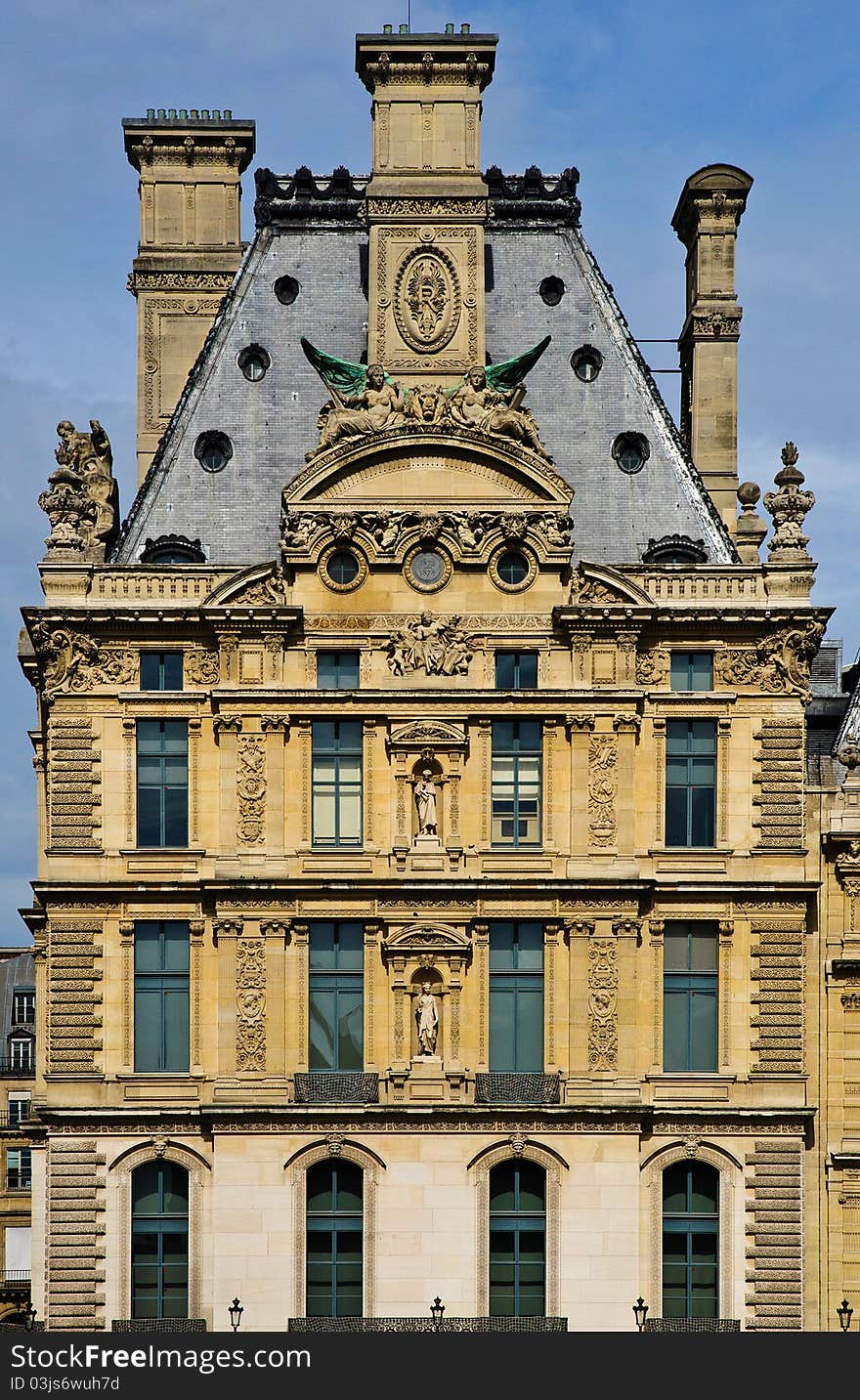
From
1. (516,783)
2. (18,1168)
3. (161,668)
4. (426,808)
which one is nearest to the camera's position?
(426,808)

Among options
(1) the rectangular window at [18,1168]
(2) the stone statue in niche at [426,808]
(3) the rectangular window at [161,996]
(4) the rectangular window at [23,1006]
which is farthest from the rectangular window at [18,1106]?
(2) the stone statue in niche at [426,808]

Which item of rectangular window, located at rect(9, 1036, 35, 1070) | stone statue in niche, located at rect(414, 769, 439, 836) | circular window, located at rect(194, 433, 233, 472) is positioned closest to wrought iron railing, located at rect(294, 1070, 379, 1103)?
stone statue in niche, located at rect(414, 769, 439, 836)

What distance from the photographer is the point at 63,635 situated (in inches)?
2581

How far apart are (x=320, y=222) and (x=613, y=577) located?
12336 mm

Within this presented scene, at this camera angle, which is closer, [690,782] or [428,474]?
[428,474]

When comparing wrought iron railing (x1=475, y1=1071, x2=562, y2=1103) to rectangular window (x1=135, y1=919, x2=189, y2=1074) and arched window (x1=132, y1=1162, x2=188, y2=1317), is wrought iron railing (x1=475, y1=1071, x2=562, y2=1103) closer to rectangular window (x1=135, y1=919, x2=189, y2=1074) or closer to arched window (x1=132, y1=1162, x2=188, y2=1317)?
rectangular window (x1=135, y1=919, x2=189, y2=1074)

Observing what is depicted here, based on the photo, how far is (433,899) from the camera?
64812 mm

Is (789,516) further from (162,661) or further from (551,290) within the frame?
(162,661)

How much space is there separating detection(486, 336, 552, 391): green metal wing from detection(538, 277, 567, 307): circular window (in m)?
3.87

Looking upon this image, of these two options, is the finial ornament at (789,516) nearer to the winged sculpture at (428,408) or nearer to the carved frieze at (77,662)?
the winged sculpture at (428,408)

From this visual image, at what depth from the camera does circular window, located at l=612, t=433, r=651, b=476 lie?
2714 inches

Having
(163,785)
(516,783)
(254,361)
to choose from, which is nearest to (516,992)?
(516,783)

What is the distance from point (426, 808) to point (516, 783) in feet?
6.61

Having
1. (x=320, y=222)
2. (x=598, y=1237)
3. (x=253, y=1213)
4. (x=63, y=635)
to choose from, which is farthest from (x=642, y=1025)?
(x=320, y=222)
